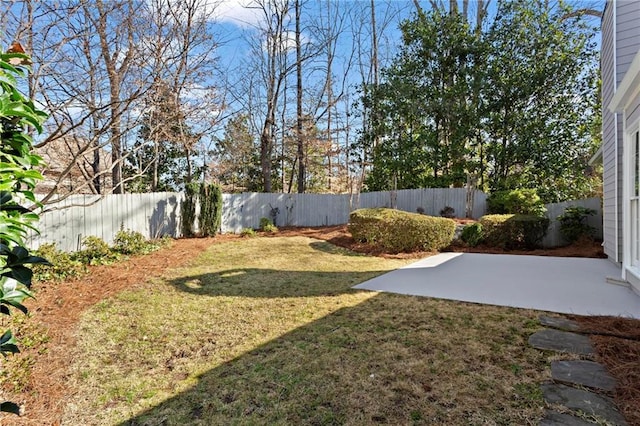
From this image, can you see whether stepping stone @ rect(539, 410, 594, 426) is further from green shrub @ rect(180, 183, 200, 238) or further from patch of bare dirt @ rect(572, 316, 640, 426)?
green shrub @ rect(180, 183, 200, 238)

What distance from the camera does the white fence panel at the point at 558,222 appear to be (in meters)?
8.52

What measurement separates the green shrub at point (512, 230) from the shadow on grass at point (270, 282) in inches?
164

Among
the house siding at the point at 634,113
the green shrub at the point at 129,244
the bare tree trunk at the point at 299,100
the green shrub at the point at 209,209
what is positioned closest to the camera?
the house siding at the point at 634,113

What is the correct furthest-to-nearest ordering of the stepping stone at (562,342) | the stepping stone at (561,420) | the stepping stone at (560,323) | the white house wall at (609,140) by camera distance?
the white house wall at (609,140) < the stepping stone at (560,323) < the stepping stone at (562,342) < the stepping stone at (561,420)

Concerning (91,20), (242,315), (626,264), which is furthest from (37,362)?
(626,264)

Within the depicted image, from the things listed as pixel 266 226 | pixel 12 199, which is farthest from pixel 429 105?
pixel 12 199

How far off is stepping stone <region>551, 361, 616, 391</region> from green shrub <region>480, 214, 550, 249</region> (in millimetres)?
6388

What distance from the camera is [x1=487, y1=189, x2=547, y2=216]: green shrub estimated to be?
956cm

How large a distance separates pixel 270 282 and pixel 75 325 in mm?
2486

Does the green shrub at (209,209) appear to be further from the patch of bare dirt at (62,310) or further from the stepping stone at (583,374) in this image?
the stepping stone at (583,374)

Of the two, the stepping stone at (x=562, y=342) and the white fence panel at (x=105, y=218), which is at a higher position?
the white fence panel at (x=105, y=218)

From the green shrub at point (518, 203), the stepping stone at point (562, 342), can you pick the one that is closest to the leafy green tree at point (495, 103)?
the green shrub at point (518, 203)

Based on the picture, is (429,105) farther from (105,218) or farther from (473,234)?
(105,218)

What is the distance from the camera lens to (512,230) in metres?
8.34
